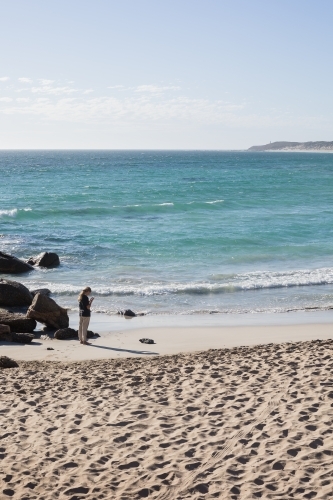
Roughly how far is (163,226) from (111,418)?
94.8ft

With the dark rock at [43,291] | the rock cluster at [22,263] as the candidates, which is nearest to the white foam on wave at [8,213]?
the rock cluster at [22,263]

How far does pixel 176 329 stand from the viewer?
16.4 meters

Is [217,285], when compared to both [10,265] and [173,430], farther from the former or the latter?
[173,430]

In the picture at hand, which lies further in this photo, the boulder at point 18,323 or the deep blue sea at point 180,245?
the deep blue sea at point 180,245

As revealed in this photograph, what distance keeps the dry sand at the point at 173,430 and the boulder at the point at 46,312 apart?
4.19 metres

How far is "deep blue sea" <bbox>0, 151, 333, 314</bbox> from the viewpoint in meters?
20.9

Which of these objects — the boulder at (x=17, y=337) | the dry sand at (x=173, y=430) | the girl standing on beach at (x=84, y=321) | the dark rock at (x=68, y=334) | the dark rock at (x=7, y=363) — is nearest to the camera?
the dry sand at (x=173, y=430)

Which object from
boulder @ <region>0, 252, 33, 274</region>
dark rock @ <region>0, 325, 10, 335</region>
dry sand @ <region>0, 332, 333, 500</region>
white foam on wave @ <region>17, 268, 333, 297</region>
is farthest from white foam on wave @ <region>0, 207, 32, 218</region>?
dry sand @ <region>0, 332, 333, 500</region>

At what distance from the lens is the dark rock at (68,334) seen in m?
15.6

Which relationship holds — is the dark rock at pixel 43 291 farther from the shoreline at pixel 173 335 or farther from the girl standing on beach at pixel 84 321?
the girl standing on beach at pixel 84 321

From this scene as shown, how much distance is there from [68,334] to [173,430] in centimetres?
731

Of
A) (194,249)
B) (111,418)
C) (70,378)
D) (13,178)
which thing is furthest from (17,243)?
(13,178)

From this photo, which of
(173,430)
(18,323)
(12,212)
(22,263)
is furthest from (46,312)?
(12,212)

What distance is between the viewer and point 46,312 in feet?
53.4
